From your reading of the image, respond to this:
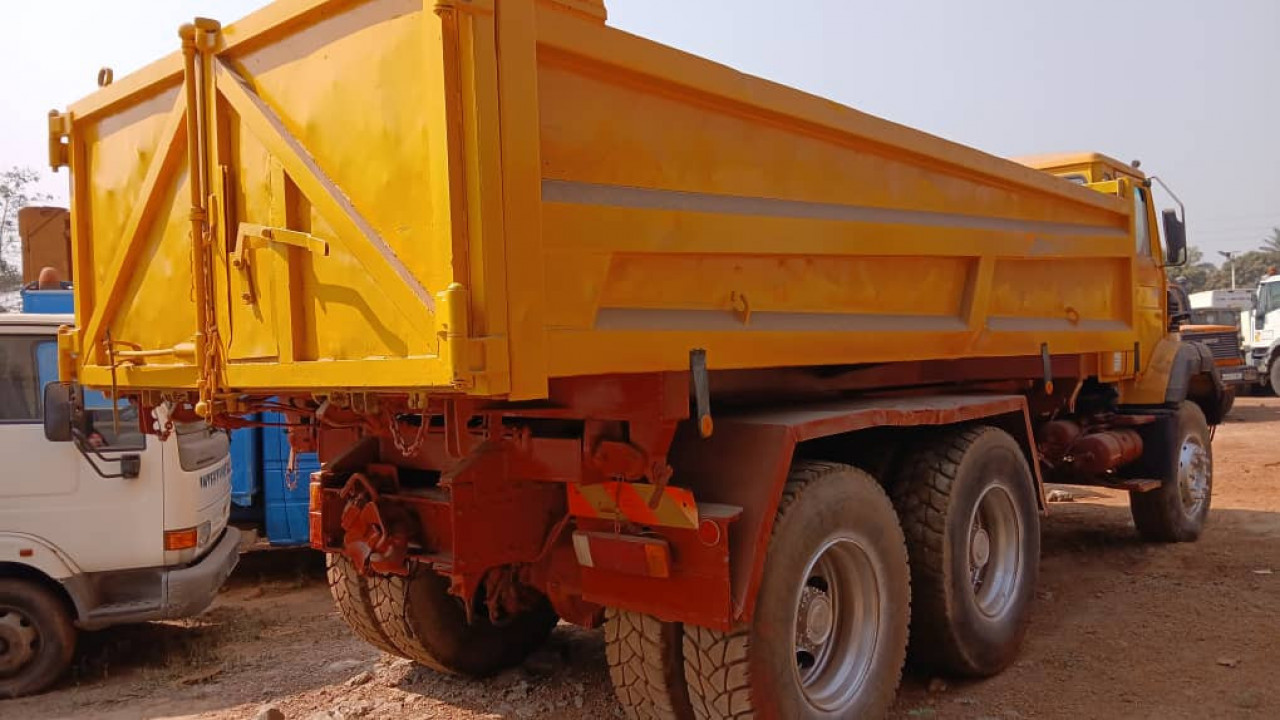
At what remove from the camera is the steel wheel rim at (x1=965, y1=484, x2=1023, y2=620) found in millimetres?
4527

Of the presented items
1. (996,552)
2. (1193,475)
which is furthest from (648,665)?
(1193,475)

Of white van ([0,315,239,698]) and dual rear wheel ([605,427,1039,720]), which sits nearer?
dual rear wheel ([605,427,1039,720])

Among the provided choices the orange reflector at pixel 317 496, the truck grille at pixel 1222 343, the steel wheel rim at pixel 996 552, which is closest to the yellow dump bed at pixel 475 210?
the orange reflector at pixel 317 496

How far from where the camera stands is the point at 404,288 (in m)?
2.53

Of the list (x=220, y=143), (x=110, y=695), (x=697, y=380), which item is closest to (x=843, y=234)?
(x=697, y=380)

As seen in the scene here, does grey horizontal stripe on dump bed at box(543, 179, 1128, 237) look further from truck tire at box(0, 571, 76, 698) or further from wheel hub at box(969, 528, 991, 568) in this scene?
truck tire at box(0, 571, 76, 698)

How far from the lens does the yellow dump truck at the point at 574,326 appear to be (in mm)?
2535

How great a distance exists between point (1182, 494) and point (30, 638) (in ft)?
24.7

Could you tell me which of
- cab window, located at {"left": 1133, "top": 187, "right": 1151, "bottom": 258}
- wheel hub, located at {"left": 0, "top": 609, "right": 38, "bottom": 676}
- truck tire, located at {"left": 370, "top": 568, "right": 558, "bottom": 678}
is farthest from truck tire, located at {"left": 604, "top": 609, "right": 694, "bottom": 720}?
cab window, located at {"left": 1133, "top": 187, "right": 1151, "bottom": 258}

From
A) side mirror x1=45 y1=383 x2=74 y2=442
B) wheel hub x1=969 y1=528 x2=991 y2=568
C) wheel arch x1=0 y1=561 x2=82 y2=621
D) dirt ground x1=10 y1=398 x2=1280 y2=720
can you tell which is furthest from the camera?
wheel arch x1=0 y1=561 x2=82 y2=621

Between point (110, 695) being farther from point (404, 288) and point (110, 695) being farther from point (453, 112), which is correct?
point (453, 112)

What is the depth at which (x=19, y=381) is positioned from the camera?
490 cm

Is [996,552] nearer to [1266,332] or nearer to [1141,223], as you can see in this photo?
[1141,223]

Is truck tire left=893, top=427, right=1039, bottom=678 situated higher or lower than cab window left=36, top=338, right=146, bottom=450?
lower
